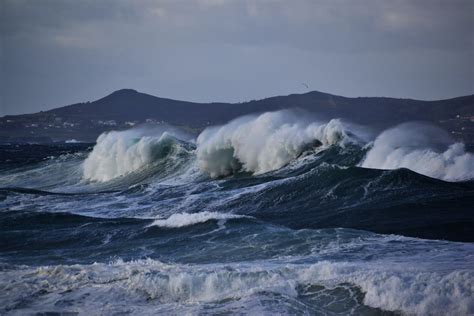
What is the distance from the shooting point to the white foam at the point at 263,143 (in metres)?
32.0

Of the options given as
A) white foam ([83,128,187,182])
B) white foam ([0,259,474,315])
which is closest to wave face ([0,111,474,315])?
white foam ([0,259,474,315])

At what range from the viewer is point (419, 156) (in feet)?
89.6

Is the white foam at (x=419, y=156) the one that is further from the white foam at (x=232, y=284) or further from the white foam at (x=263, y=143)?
the white foam at (x=232, y=284)

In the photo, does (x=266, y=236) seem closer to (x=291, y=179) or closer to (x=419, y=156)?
(x=291, y=179)

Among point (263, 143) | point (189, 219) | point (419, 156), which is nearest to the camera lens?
point (189, 219)

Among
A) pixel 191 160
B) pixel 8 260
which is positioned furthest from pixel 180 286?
pixel 191 160

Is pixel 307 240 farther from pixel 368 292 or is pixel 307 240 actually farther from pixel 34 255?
pixel 34 255

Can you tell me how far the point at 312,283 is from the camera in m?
11.7

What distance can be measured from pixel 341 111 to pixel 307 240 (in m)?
106

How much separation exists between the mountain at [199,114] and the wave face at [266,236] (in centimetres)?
5177

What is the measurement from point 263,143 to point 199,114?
441 feet

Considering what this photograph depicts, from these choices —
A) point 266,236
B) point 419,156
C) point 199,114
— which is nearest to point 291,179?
point 419,156

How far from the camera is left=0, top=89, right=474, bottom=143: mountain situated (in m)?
104

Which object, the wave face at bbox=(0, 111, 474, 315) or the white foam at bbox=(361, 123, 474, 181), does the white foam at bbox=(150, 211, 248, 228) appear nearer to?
the wave face at bbox=(0, 111, 474, 315)
